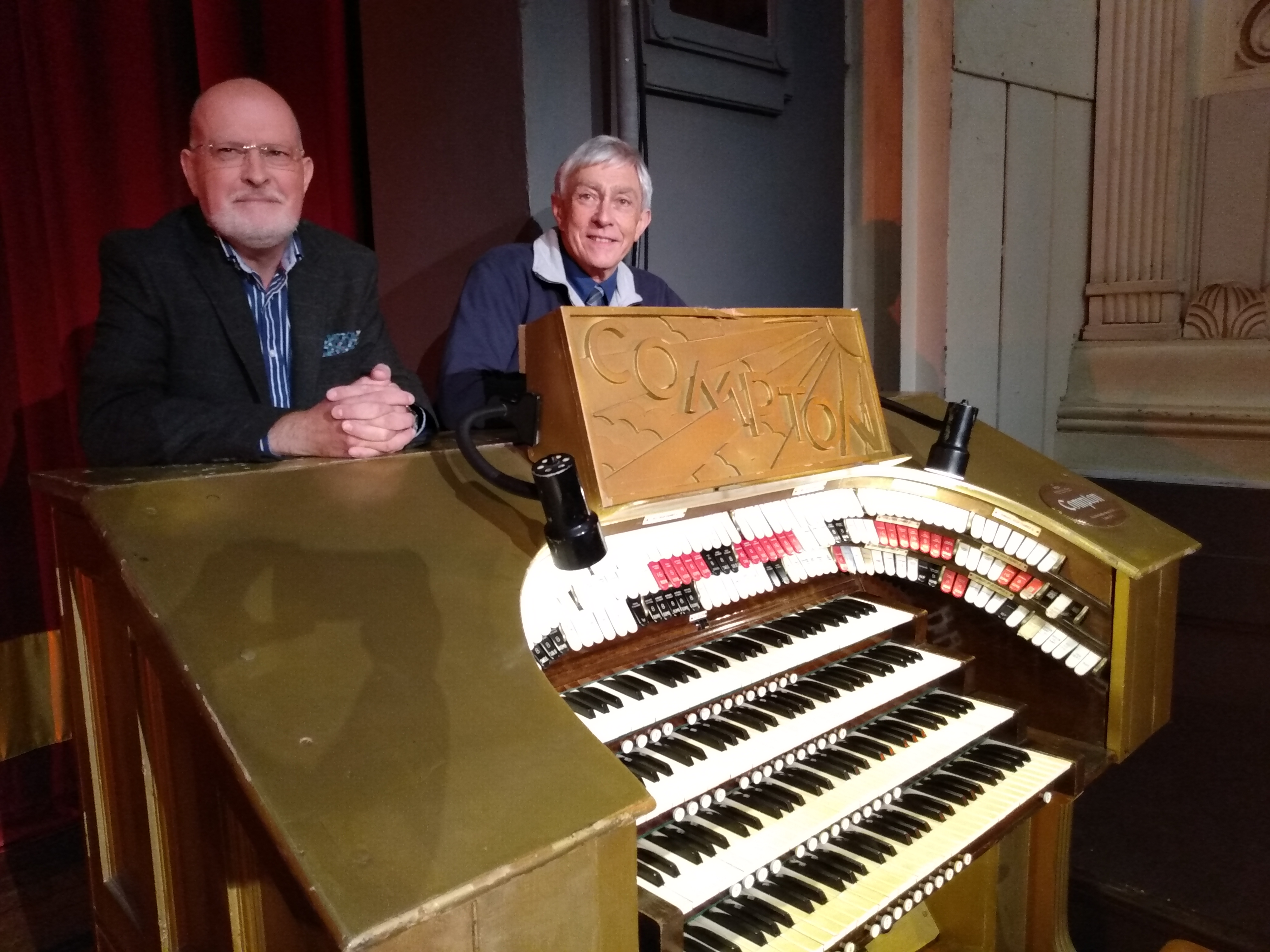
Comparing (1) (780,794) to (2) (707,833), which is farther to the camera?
(1) (780,794)

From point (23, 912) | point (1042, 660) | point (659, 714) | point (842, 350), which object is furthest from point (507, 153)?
point (23, 912)

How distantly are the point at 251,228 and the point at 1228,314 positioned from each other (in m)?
3.45

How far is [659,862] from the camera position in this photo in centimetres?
118

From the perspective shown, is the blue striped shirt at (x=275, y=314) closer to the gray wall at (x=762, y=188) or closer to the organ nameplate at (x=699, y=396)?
the organ nameplate at (x=699, y=396)

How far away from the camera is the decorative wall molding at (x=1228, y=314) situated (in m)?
3.22

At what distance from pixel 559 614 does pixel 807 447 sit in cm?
55

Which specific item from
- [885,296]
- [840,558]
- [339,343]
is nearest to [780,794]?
[840,558]

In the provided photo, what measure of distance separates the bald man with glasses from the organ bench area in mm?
108

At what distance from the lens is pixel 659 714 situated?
1.30 m

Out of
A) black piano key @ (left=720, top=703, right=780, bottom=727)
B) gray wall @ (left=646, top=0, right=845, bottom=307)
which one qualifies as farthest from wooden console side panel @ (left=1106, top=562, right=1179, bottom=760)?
gray wall @ (left=646, top=0, right=845, bottom=307)

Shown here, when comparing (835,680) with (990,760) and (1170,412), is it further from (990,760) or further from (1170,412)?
(1170,412)

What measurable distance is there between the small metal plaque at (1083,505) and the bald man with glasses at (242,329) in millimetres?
1282

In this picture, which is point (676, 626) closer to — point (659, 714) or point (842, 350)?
point (659, 714)

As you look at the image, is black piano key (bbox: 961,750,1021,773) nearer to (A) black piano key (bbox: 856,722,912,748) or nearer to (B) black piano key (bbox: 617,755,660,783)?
(A) black piano key (bbox: 856,722,912,748)
